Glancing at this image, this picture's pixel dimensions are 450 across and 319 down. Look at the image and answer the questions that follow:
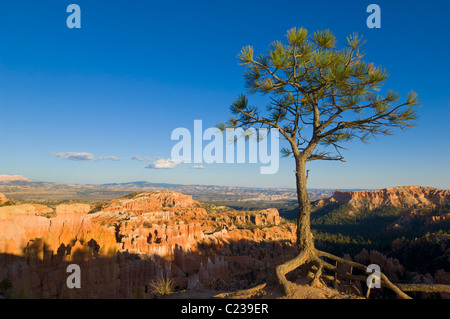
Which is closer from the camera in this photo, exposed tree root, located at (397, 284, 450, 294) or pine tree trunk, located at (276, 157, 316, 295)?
exposed tree root, located at (397, 284, 450, 294)

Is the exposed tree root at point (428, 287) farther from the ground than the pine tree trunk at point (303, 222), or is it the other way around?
the pine tree trunk at point (303, 222)

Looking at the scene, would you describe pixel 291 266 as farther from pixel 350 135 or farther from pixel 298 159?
pixel 350 135

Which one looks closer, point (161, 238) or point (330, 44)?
point (330, 44)

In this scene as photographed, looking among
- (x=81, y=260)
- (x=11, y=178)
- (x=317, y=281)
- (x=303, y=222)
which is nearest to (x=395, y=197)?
(x=303, y=222)

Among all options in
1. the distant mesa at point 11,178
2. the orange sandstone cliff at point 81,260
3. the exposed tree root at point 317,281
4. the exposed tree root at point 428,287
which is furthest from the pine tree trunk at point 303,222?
the distant mesa at point 11,178

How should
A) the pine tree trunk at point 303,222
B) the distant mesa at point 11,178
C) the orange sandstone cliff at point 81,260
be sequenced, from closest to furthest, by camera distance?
the pine tree trunk at point 303,222 < the orange sandstone cliff at point 81,260 < the distant mesa at point 11,178

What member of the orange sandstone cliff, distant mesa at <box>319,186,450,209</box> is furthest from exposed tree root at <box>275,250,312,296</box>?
distant mesa at <box>319,186,450,209</box>

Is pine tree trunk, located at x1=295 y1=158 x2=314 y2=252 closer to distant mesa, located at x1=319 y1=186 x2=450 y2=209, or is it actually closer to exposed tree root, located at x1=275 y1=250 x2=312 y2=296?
exposed tree root, located at x1=275 y1=250 x2=312 y2=296

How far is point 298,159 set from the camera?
300 inches

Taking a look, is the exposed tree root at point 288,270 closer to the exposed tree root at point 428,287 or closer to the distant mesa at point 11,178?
the exposed tree root at point 428,287


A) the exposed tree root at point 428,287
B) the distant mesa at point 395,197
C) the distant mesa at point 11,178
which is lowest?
the distant mesa at point 395,197
